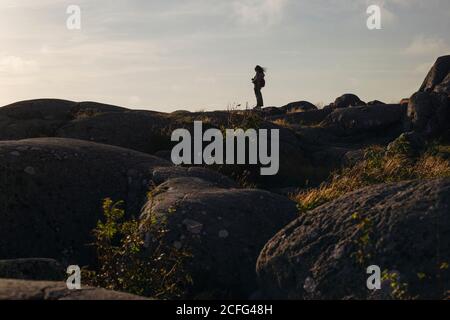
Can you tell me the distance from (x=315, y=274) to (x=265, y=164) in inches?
486

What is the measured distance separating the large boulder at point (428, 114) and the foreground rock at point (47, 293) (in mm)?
26849

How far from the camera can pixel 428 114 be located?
30.4 meters

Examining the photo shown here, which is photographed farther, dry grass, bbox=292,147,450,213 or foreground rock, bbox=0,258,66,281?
dry grass, bbox=292,147,450,213

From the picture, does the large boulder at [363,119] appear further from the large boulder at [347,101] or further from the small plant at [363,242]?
the small plant at [363,242]

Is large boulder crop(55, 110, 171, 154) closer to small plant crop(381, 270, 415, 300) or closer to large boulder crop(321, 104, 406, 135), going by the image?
small plant crop(381, 270, 415, 300)

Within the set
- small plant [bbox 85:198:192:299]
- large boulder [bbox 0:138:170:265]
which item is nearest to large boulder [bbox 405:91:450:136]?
large boulder [bbox 0:138:170:265]

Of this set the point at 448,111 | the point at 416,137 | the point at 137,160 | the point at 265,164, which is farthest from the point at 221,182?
the point at 448,111

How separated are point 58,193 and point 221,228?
297 cm

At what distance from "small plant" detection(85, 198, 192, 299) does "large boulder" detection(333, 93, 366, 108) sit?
34.3 m

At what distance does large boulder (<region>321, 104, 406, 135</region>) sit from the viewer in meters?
31.5

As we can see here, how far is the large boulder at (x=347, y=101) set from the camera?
137 feet

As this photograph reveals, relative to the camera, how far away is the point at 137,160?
464 inches

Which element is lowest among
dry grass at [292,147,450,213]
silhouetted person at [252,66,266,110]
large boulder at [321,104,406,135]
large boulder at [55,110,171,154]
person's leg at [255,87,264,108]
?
dry grass at [292,147,450,213]
